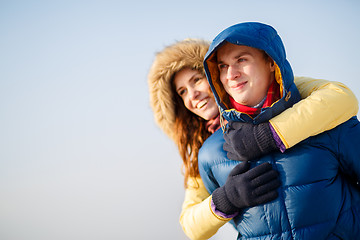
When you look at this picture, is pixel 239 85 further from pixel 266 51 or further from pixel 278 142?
pixel 278 142

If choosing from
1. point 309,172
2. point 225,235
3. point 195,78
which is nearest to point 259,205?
point 309,172

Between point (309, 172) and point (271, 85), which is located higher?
point (271, 85)

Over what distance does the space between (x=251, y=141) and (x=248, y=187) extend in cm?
22

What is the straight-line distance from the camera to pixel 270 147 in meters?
1.51

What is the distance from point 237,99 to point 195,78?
70 cm

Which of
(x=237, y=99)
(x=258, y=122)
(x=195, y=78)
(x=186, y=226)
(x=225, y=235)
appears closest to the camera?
(x=258, y=122)

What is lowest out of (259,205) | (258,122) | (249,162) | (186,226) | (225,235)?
(225,235)

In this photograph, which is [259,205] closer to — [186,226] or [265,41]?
[186,226]

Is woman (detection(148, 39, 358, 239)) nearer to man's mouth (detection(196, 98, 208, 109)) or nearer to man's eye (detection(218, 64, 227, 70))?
man's mouth (detection(196, 98, 208, 109))

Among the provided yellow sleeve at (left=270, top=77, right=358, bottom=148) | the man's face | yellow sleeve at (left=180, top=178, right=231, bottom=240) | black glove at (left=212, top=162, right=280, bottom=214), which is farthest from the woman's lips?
yellow sleeve at (left=180, top=178, right=231, bottom=240)

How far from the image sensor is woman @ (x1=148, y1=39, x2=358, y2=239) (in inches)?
61.5

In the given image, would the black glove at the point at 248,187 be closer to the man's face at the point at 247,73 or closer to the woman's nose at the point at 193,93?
the man's face at the point at 247,73

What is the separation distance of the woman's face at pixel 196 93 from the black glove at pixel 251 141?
2.07ft

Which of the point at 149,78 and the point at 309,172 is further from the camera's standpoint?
the point at 149,78
